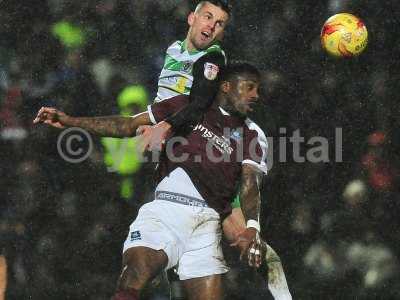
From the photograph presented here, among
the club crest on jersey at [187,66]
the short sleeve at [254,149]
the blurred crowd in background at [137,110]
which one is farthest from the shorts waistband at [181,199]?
the blurred crowd in background at [137,110]

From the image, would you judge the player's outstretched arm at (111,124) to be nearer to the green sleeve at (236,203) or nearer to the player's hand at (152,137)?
the player's hand at (152,137)

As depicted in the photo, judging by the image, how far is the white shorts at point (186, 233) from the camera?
13.6ft

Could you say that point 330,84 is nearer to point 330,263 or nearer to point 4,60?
point 330,263

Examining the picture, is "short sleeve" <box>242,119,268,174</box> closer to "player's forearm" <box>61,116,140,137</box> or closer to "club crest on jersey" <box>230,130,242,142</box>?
"club crest on jersey" <box>230,130,242,142</box>

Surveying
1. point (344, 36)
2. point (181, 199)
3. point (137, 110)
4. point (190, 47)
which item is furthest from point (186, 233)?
point (344, 36)

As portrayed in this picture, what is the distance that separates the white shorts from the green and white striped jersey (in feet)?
2.81

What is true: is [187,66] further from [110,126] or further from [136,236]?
[136,236]

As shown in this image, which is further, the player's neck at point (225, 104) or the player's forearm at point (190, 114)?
the player's neck at point (225, 104)

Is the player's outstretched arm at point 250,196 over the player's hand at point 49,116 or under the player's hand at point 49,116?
under

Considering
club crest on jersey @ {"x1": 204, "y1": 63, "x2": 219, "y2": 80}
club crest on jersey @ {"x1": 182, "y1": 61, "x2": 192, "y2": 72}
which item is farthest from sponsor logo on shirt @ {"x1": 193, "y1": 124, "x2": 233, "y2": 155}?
club crest on jersey @ {"x1": 182, "y1": 61, "x2": 192, "y2": 72}

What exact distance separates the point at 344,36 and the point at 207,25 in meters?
0.99

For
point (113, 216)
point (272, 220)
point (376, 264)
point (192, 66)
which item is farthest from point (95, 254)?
point (376, 264)

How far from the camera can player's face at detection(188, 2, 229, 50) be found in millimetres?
4797

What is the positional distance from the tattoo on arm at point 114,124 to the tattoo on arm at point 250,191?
72 cm
